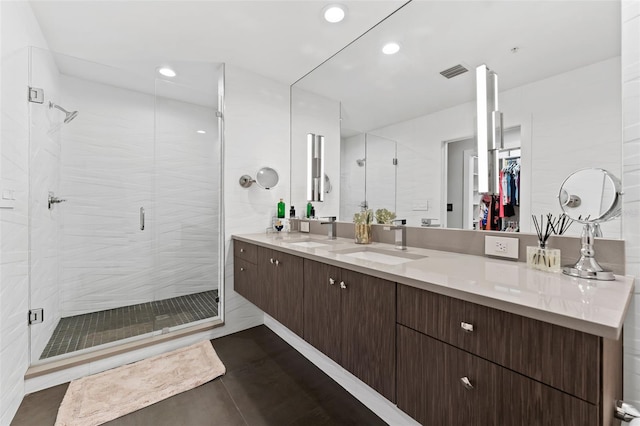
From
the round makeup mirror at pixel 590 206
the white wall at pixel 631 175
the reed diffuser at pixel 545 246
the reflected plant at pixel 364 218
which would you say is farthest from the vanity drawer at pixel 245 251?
the white wall at pixel 631 175

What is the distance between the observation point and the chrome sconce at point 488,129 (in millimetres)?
1286

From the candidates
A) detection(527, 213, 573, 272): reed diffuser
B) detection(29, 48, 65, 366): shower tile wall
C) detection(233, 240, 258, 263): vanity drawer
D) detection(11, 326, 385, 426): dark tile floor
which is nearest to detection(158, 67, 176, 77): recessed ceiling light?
detection(29, 48, 65, 366): shower tile wall

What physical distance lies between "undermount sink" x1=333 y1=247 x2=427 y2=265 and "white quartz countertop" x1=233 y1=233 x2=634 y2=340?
196 millimetres

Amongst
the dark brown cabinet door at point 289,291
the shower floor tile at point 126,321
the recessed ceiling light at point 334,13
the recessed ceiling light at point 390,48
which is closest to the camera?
the dark brown cabinet door at point 289,291

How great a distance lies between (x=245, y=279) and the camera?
2.18 metres

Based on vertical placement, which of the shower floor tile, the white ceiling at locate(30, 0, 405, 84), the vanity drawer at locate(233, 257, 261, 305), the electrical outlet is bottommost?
the shower floor tile

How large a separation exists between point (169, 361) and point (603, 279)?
243 centimetres

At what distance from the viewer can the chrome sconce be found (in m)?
1.29

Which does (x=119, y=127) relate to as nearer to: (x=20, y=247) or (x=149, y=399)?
(x=20, y=247)

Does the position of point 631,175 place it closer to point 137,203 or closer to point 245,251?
point 245,251

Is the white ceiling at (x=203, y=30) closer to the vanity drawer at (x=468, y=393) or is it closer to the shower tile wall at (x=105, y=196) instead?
the shower tile wall at (x=105, y=196)

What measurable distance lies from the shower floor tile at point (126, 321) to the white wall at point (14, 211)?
0.36m

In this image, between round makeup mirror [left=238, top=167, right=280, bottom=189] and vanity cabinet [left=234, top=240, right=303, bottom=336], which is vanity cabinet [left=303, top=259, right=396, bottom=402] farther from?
round makeup mirror [left=238, top=167, right=280, bottom=189]

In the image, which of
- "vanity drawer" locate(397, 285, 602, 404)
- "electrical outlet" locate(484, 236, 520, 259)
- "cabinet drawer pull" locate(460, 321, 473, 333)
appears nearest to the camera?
"vanity drawer" locate(397, 285, 602, 404)
